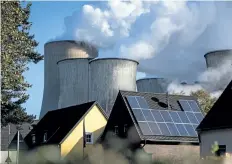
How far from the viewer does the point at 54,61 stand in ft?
184

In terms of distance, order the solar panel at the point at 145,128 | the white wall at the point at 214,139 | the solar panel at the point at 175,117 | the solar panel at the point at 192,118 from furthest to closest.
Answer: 1. the solar panel at the point at 192,118
2. the solar panel at the point at 175,117
3. the solar panel at the point at 145,128
4. the white wall at the point at 214,139

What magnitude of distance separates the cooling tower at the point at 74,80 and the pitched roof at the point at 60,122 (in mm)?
12391

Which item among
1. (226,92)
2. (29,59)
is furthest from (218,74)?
(29,59)

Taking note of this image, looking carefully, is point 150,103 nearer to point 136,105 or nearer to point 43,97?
point 136,105

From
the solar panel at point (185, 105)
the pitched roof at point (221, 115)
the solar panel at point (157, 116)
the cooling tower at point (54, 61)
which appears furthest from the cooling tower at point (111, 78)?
the pitched roof at point (221, 115)

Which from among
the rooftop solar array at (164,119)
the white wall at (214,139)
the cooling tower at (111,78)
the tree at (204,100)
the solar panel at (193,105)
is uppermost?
the cooling tower at (111,78)

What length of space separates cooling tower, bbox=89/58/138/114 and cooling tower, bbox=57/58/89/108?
6.65ft

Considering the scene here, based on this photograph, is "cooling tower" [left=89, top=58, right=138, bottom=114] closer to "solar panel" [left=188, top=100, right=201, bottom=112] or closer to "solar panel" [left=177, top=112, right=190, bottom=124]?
"solar panel" [left=188, top=100, right=201, bottom=112]

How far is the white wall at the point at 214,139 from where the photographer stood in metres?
20.0

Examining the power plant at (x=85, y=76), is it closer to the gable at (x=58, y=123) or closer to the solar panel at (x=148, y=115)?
the gable at (x=58, y=123)

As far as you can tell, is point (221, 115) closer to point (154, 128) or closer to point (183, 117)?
point (154, 128)

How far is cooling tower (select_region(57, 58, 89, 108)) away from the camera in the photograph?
52062 millimetres

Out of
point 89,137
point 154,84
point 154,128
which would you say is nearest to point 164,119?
point 154,128

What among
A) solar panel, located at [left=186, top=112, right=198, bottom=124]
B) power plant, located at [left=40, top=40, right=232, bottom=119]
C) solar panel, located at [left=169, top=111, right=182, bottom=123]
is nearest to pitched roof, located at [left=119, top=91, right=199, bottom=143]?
solar panel, located at [left=169, top=111, right=182, bottom=123]
